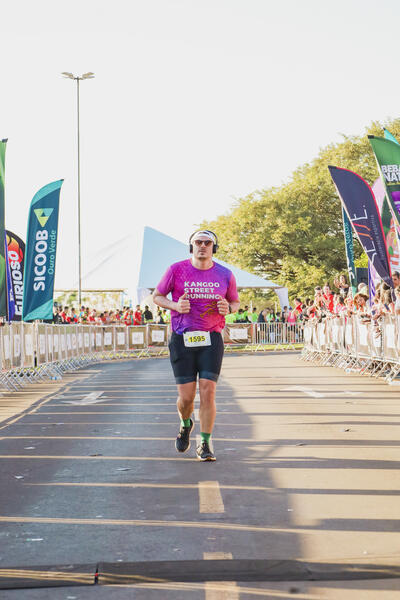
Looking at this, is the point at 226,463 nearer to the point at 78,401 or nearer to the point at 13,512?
the point at 13,512

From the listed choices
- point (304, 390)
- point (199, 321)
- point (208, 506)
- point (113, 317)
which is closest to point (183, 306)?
point (199, 321)

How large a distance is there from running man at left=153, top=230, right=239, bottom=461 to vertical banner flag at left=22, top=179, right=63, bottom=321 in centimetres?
1363

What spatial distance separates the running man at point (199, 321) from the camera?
7.83 metres

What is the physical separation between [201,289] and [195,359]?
0.63 metres

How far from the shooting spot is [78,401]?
575 inches

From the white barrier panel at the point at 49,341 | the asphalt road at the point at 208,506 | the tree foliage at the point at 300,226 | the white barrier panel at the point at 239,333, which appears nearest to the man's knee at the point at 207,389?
the asphalt road at the point at 208,506

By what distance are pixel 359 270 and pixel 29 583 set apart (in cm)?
2183

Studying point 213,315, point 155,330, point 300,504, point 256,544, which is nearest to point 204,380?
point 213,315

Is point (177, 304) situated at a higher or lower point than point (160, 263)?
lower

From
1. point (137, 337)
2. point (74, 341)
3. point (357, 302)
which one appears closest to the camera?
point (357, 302)

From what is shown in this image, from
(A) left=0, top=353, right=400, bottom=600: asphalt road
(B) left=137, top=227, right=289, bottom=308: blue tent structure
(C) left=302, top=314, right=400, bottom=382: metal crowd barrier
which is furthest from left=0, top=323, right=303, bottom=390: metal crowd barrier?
(C) left=302, top=314, right=400, bottom=382: metal crowd barrier

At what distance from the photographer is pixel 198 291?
7.89 meters

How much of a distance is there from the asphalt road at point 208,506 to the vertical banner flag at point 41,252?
10120 mm

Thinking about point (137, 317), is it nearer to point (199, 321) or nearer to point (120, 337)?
point (120, 337)
